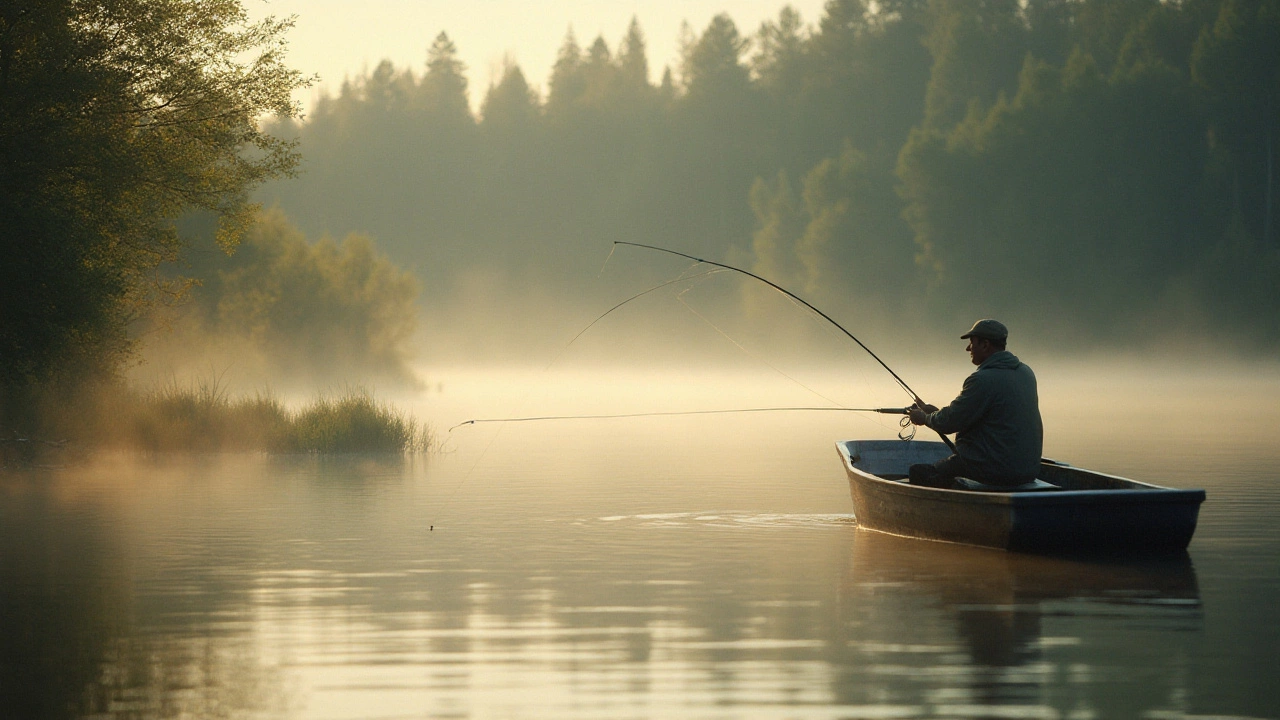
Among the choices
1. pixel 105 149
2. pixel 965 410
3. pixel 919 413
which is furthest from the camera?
pixel 105 149

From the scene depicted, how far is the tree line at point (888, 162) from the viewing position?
74.6 m

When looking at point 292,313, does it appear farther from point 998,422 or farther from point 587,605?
point 587,605

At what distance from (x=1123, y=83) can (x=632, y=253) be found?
43330mm

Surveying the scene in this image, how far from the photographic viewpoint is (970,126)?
258 feet

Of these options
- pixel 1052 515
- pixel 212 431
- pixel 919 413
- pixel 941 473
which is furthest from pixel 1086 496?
pixel 212 431

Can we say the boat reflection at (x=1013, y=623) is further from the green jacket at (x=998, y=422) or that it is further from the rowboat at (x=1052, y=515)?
the green jacket at (x=998, y=422)

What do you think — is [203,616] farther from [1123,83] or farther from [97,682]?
[1123,83]

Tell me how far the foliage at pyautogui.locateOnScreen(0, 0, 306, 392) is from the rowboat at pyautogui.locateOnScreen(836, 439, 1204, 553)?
439 inches

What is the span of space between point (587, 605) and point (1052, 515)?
12.2 feet

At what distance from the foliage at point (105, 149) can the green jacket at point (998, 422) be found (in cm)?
1174

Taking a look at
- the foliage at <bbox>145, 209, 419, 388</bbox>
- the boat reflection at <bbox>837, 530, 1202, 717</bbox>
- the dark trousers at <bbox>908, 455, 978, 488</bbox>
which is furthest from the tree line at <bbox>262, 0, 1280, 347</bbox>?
the boat reflection at <bbox>837, 530, 1202, 717</bbox>

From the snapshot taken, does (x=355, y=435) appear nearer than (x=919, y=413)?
No

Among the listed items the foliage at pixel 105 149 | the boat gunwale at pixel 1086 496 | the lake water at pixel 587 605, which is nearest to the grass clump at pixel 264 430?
the foliage at pixel 105 149

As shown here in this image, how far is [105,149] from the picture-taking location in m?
20.9
